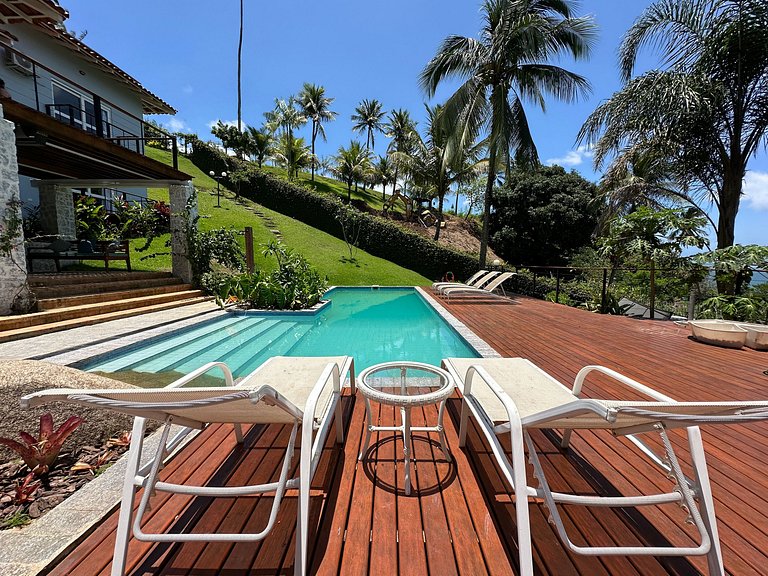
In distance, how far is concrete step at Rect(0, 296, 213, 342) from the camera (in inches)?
Answer: 190

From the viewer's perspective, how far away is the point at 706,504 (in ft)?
4.43

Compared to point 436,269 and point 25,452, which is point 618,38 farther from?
point 25,452

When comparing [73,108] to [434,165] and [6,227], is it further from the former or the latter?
[434,165]

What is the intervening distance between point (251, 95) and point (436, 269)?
25.9 metres

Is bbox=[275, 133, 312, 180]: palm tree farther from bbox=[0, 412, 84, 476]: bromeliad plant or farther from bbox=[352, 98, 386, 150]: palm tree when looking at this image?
bbox=[0, 412, 84, 476]: bromeliad plant

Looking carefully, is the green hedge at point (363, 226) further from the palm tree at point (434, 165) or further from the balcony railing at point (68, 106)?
the balcony railing at point (68, 106)

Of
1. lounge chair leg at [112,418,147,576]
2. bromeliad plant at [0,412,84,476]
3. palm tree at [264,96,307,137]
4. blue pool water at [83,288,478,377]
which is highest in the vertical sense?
palm tree at [264,96,307,137]

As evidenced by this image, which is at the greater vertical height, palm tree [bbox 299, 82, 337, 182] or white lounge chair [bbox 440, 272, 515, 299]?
palm tree [bbox 299, 82, 337, 182]

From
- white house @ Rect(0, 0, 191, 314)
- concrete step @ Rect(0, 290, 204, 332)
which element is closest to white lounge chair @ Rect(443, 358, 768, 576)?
concrete step @ Rect(0, 290, 204, 332)

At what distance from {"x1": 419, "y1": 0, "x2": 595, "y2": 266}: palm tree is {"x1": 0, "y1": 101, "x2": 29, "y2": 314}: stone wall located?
11.6 meters

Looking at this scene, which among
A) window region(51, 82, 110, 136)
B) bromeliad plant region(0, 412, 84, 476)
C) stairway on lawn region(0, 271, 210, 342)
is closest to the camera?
bromeliad plant region(0, 412, 84, 476)

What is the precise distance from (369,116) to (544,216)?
24322 mm

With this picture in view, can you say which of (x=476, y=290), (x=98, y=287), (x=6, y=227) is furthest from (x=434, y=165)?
(x=6, y=227)

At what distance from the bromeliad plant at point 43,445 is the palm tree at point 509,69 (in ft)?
40.1
